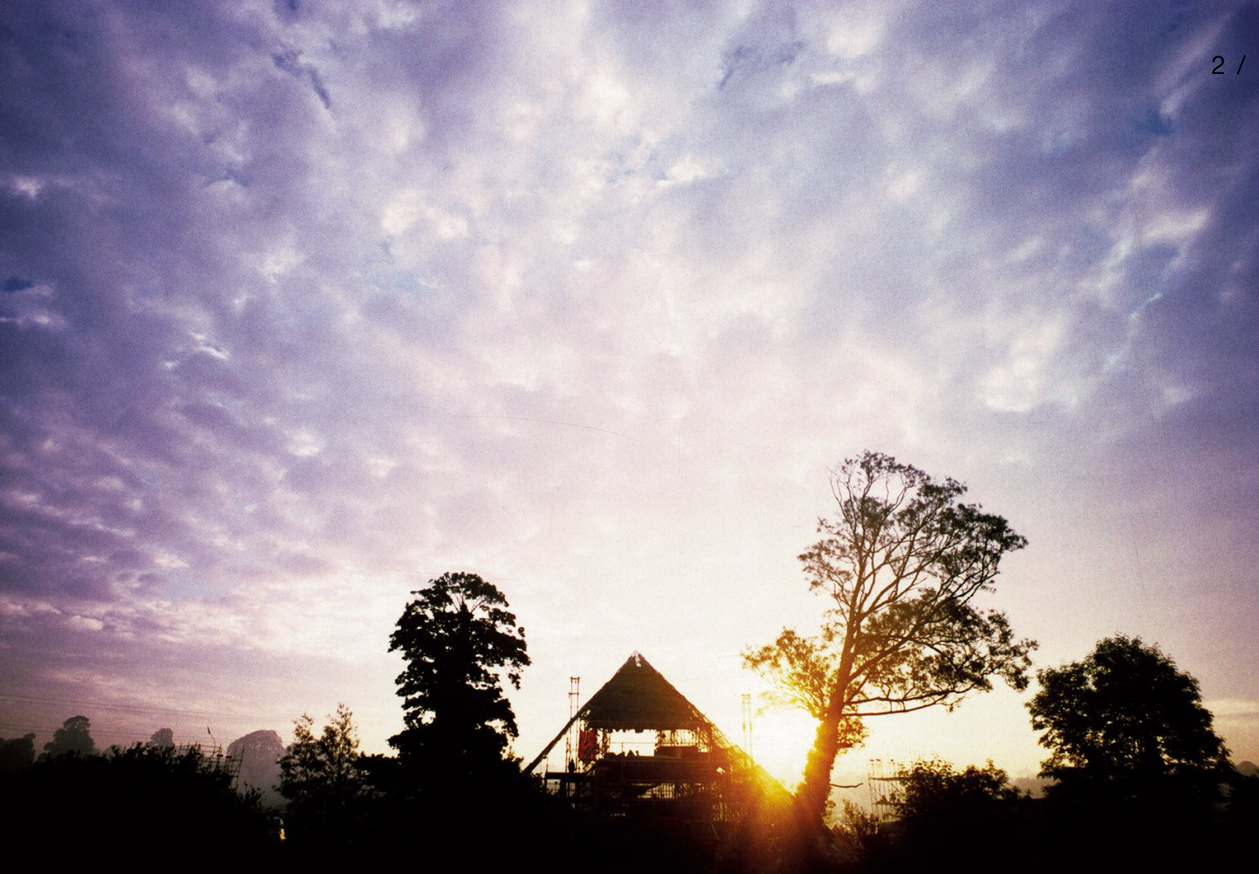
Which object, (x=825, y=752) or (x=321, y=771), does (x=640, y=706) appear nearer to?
(x=825, y=752)

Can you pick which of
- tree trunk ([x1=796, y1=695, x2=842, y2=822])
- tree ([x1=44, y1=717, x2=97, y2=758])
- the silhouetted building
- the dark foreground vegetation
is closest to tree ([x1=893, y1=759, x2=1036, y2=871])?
the dark foreground vegetation

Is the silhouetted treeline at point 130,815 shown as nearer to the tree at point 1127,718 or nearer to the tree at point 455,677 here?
the tree at point 455,677

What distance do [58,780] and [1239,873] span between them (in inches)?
1153

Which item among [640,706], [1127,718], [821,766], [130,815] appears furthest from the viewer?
[1127,718]

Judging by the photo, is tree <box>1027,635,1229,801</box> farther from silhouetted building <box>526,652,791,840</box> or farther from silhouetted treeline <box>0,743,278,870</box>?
silhouetted treeline <box>0,743,278,870</box>

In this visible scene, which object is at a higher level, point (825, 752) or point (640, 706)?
point (640, 706)

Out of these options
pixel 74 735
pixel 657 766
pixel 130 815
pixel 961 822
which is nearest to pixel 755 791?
pixel 657 766

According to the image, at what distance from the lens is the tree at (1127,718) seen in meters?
35.2

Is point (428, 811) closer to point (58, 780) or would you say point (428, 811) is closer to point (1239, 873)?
point (58, 780)

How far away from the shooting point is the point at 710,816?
95.1 ft

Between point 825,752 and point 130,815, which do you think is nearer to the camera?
point 130,815

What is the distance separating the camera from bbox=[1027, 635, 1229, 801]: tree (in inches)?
1385

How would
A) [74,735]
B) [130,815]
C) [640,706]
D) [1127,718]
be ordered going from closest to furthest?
1. [130,815]
2. [640,706]
3. [1127,718]
4. [74,735]

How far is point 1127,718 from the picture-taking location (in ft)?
122
